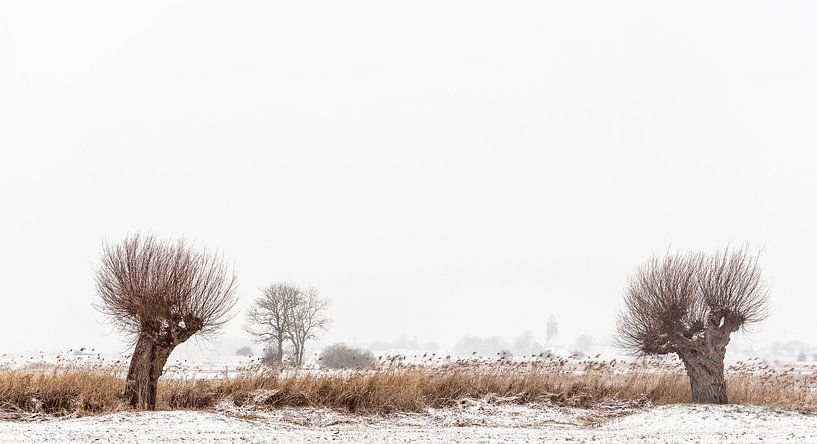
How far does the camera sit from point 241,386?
1719 centimetres

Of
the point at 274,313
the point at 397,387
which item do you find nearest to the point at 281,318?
the point at 274,313

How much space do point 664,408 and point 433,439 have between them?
918 cm

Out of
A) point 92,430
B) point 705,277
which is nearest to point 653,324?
point 705,277

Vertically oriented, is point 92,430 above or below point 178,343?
below

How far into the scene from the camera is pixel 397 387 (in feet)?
58.6

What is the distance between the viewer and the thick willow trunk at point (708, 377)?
63.9 ft

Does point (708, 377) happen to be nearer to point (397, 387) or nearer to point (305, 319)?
point (397, 387)

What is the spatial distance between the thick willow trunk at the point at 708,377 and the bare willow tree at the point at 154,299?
1447cm

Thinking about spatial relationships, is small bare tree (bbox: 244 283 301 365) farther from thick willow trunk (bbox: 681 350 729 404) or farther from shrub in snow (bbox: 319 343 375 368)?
thick willow trunk (bbox: 681 350 729 404)

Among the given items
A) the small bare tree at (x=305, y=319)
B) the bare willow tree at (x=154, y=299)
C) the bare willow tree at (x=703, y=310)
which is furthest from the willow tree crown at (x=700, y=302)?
the small bare tree at (x=305, y=319)

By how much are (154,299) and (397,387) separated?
711 centimetres

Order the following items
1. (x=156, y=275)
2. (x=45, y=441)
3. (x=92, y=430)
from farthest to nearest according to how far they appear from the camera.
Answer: (x=156, y=275) < (x=92, y=430) < (x=45, y=441)

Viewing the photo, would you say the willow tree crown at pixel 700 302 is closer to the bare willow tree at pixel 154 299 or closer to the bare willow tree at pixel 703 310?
the bare willow tree at pixel 703 310

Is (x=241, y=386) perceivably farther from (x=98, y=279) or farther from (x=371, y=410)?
(x=98, y=279)
